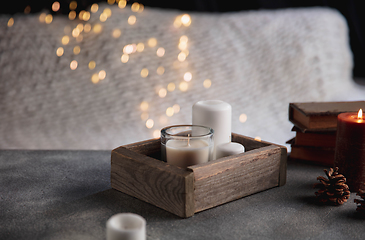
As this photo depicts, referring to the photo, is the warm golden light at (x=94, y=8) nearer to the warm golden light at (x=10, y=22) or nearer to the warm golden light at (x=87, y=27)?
the warm golden light at (x=87, y=27)

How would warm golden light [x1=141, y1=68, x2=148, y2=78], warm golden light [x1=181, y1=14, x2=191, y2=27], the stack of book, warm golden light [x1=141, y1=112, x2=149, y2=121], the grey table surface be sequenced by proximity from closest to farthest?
the grey table surface
the stack of book
warm golden light [x1=141, y1=112, x2=149, y2=121]
warm golden light [x1=141, y1=68, x2=148, y2=78]
warm golden light [x1=181, y1=14, x2=191, y2=27]

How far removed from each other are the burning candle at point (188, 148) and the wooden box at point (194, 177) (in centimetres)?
3

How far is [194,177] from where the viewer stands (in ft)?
2.11

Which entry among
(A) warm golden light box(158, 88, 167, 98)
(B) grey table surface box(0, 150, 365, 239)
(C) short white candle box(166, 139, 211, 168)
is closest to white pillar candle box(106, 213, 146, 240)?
(B) grey table surface box(0, 150, 365, 239)

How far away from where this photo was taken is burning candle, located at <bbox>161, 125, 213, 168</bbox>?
70 cm

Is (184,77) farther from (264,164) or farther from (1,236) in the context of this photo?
(1,236)

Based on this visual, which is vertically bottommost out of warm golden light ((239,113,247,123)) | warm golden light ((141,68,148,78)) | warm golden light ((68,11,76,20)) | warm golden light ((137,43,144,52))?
warm golden light ((239,113,247,123))

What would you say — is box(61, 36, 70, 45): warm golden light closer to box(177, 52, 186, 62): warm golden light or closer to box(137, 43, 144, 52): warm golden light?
box(137, 43, 144, 52): warm golden light

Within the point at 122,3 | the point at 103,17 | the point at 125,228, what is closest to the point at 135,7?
the point at 122,3

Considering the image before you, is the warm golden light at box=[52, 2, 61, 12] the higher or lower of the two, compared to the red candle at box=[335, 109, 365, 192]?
higher

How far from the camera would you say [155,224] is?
636 millimetres

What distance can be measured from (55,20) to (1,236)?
1.22 metres

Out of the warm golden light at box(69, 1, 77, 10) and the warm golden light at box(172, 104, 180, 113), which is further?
the warm golden light at box(69, 1, 77, 10)

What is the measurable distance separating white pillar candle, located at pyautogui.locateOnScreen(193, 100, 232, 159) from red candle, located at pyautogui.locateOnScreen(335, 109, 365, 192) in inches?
8.8
